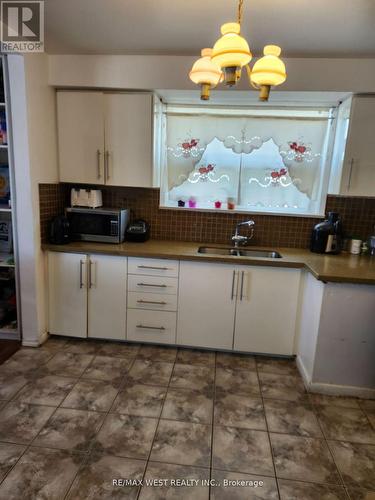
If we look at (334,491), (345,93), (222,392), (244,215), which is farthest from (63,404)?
(345,93)

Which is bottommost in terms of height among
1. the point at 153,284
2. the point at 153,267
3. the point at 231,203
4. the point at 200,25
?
the point at 153,284

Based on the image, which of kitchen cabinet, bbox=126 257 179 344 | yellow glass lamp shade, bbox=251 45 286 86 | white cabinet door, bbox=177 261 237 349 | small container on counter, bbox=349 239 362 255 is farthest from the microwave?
small container on counter, bbox=349 239 362 255

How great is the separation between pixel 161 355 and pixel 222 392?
0.65 meters

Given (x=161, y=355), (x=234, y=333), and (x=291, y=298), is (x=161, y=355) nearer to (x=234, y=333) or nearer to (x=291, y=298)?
(x=234, y=333)

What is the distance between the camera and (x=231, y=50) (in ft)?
4.22

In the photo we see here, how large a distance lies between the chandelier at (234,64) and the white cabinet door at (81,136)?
1.45 meters

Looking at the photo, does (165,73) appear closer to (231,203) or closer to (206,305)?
(231,203)

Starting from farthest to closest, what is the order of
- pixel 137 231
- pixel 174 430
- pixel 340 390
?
pixel 137 231 < pixel 340 390 < pixel 174 430

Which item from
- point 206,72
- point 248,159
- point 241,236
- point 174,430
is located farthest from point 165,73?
point 174,430

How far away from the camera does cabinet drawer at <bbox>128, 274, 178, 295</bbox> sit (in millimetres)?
2643

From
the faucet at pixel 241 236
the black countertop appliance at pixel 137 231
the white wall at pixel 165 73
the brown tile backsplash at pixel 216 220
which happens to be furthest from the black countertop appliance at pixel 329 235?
the black countertop appliance at pixel 137 231

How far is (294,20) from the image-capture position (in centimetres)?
188

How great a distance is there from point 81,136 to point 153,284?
1416mm

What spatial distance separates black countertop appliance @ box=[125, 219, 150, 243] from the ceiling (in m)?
1.38
